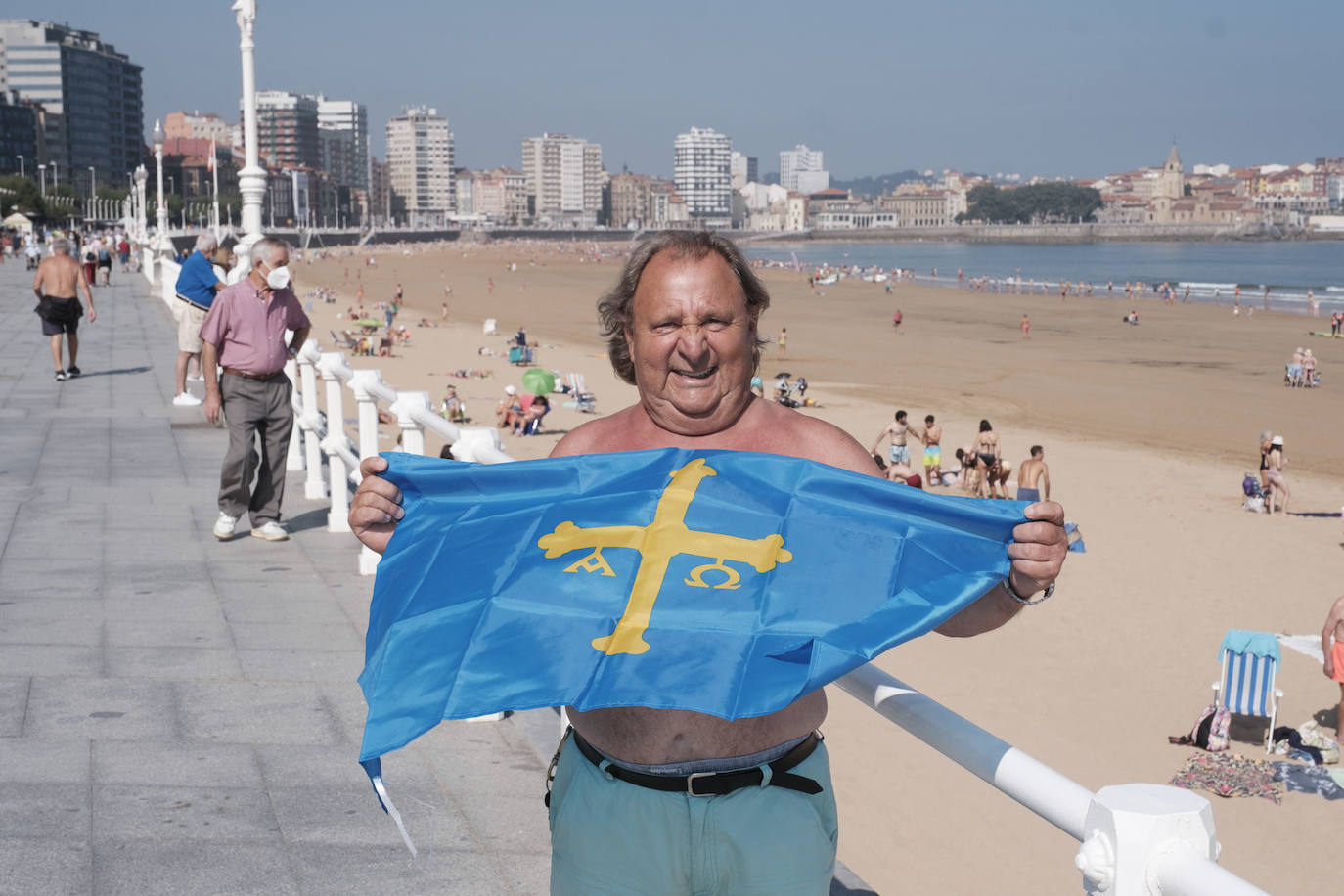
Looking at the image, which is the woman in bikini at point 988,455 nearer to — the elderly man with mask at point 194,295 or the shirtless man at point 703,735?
the elderly man with mask at point 194,295

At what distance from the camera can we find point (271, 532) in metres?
6.68

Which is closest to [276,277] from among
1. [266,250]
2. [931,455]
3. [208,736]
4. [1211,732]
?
[266,250]

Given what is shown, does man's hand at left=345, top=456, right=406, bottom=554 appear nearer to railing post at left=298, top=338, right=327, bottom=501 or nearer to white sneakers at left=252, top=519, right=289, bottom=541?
white sneakers at left=252, top=519, right=289, bottom=541

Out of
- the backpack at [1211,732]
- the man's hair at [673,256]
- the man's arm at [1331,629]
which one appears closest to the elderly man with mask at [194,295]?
the backpack at [1211,732]

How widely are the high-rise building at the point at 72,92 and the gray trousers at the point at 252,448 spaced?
537ft

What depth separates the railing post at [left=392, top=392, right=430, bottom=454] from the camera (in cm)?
518

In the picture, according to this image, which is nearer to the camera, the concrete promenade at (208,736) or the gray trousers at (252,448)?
the concrete promenade at (208,736)

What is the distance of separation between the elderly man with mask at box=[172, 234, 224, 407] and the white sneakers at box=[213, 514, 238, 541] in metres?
3.71

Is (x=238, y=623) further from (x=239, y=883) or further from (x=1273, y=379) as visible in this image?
(x=1273, y=379)

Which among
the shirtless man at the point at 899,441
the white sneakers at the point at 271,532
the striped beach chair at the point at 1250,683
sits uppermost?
the white sneakers at the point at 271,532

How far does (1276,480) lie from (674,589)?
13349 mm

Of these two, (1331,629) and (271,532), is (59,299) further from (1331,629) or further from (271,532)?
(1331,629)

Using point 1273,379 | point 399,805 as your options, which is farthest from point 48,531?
point 1273,379

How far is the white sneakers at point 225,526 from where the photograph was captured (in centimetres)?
661
